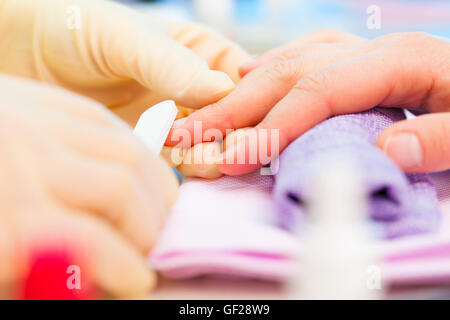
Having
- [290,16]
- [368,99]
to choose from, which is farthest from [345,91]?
[290,16]

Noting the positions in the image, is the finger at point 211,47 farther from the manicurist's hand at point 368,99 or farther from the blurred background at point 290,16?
the blurred background at point 290,16

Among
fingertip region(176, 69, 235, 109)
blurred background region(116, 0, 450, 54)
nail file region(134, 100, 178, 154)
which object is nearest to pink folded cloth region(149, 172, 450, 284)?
nail file region(134, 100, 178, 154)

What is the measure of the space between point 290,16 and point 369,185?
1.77 meters

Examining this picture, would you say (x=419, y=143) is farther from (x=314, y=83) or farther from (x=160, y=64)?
(x=160, y=64)

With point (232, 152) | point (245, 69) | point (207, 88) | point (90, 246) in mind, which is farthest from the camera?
point (245, 69)

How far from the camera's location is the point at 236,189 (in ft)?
1.43

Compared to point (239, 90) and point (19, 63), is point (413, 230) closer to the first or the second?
point (239, 90)

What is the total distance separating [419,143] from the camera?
37cm

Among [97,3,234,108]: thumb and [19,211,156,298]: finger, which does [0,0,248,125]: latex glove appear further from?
[19,211,156,298]: finger

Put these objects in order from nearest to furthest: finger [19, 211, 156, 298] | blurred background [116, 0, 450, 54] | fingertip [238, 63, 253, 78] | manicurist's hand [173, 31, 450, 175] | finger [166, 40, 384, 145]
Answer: finger [19, 211, 156, 298], manicurist's hand [173, 31, 450, 175], finger [166, 40, 384, 145], fingertip [238, 63, 253, 78], blurred background [116, 0, 450, 54]

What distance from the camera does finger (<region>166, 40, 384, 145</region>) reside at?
0.51m

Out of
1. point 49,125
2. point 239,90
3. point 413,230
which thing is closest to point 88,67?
point 239,90

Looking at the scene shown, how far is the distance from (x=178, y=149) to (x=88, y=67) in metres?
0.22

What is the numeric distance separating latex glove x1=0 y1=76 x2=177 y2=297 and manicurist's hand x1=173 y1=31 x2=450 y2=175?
5.6 inches
